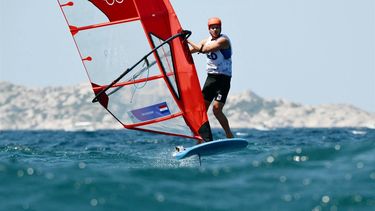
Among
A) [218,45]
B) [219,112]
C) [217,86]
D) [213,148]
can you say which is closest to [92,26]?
[218,45]

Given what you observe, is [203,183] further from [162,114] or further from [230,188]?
[162,114]

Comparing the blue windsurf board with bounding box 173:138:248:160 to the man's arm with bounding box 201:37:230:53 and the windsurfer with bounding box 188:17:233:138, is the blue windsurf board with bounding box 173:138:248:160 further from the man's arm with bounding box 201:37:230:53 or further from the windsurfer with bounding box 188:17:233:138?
the man's arm with bounding box 201:37:230:53

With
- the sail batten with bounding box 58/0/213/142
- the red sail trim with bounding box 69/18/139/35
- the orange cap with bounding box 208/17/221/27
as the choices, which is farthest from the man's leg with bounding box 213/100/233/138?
the red sail trim with bounding box 69/18/139/35

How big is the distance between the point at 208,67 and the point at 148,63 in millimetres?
1071

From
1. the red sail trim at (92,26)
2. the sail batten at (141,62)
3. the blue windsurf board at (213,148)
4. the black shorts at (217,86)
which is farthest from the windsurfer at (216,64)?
the red sail trim at (92,26)

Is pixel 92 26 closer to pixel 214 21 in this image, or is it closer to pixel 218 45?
pixel 214 21

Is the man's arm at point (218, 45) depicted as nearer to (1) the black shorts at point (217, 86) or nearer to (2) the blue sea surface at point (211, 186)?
(1) the black shorts at point (217, 86)

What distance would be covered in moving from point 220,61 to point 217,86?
0.47m

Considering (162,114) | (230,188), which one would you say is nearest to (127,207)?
(230,188)

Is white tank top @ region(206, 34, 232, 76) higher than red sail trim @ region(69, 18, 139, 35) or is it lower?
lower

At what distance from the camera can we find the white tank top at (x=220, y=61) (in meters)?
13.4

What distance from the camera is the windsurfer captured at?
13281 mm

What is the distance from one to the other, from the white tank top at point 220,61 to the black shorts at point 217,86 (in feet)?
0.30

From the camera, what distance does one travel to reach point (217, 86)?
44.5 feet
